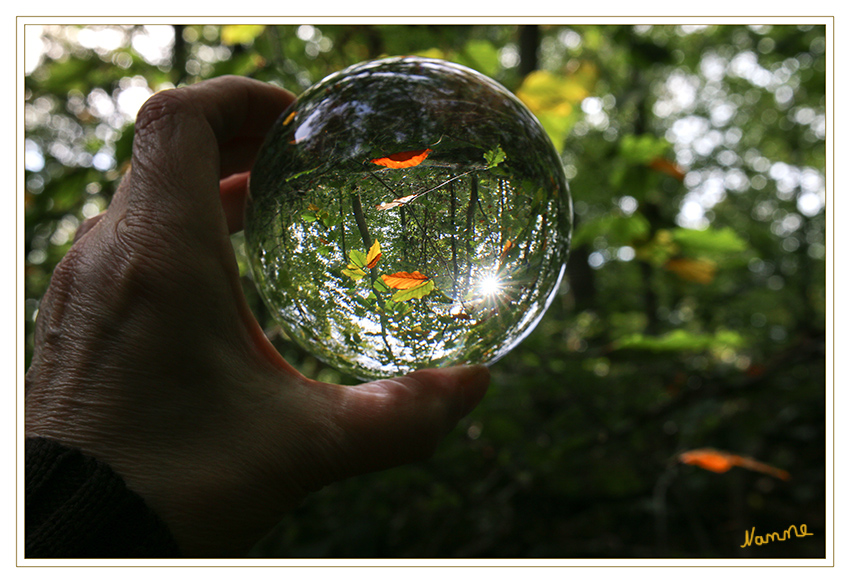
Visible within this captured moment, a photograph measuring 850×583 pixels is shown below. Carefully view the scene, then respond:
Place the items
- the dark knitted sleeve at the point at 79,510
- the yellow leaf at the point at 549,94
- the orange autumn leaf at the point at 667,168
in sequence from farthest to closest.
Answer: the orange autumn leaf at the point at 667,168, the yellow leaf at the point at 549,94, the dark knitted sleeve at the point at 79,510

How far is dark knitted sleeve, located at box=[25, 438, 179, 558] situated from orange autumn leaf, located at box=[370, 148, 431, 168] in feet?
2.85

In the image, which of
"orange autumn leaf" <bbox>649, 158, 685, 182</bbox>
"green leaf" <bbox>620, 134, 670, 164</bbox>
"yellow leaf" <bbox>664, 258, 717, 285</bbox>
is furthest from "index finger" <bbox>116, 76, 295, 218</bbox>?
"yellow leaf" <bbox>664, 258, 717, 285</bbox>

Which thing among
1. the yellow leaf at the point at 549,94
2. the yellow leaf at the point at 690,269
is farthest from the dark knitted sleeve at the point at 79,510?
the yellow leaf at the point at 690,269

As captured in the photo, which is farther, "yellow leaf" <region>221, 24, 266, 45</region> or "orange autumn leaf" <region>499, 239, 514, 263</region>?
"yellow leaf" <region>221, 24, 266, 45</region>

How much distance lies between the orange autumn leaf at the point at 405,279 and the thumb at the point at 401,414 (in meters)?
0.30

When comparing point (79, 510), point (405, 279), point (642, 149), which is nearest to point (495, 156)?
point (405, 279)

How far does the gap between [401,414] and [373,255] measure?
0.41 m

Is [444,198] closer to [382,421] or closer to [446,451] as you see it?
[382,421]

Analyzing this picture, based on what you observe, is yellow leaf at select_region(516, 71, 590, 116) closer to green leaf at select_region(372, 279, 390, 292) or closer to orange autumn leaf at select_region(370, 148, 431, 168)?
orange autumn leaf at select_region(370, 148, 431, 168)

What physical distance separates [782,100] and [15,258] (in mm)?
13315

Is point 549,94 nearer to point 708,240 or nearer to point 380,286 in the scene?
point 708,240

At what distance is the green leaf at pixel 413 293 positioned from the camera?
1107mm

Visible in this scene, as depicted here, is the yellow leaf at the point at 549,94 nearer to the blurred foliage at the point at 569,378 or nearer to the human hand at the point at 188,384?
the blurred foliage at the point at 569,378

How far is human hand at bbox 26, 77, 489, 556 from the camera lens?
1114 mm
